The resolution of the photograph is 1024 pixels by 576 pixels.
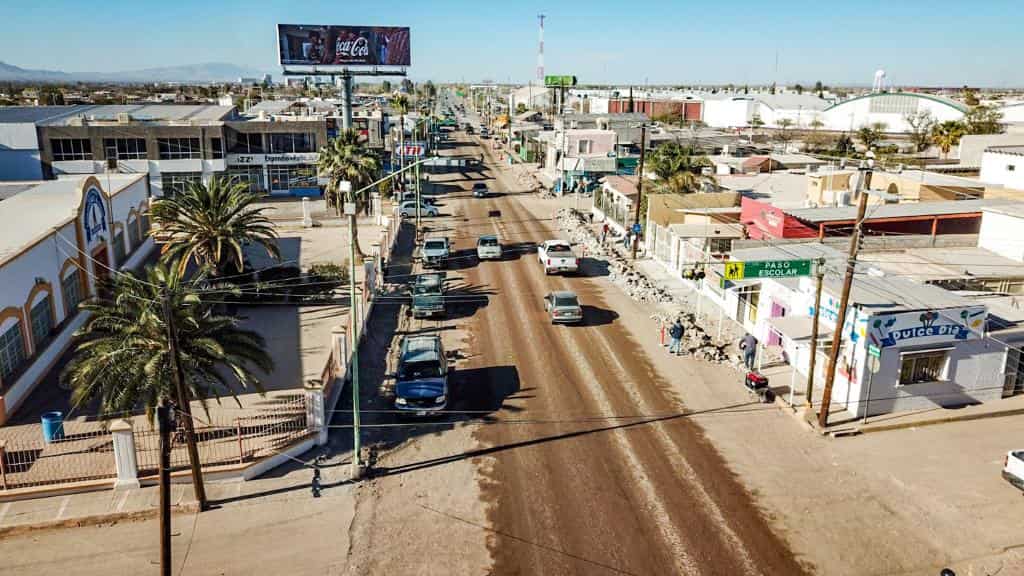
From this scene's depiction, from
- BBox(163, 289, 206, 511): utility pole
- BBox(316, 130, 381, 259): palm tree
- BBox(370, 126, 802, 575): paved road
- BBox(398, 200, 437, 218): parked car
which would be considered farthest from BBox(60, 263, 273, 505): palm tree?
BBox(398, 200, 437, 218): parked car

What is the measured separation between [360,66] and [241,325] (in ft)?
134

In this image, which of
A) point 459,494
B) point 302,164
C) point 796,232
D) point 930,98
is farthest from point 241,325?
point 930,98

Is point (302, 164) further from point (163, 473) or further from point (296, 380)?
point (163, 473)

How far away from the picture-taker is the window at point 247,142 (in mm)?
64812

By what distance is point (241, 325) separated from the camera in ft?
105

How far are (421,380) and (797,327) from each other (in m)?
12.9

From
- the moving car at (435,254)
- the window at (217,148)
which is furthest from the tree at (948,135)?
the window at (217,148)

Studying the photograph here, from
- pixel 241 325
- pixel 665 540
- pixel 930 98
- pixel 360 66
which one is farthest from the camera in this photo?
pixel 930 98

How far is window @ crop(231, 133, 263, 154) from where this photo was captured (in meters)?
64.8

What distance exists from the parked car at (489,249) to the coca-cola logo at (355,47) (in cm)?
3031

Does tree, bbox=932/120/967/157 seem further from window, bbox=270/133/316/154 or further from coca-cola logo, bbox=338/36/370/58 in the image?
window, bbox=270/133/316/154

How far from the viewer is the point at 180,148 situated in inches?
2388

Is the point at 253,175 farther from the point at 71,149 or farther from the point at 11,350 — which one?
the point at 11,350

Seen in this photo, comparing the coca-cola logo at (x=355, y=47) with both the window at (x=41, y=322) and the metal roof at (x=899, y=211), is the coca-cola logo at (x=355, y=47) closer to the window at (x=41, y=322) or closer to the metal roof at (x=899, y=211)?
the metal roof at (x=899, y=211)
